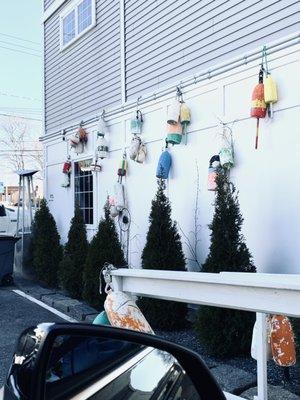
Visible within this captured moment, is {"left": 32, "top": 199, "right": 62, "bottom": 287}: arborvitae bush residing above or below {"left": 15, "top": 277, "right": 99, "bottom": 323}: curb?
above

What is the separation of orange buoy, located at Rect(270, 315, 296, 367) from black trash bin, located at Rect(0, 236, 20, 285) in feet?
22.4

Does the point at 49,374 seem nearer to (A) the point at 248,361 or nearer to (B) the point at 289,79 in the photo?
(A) the point at 248,361

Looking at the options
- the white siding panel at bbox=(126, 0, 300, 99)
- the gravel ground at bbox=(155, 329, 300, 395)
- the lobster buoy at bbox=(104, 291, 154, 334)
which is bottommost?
the gravel ground at bbox=(155, 329, 300, 395)

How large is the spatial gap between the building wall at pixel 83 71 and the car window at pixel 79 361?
24.5 feet

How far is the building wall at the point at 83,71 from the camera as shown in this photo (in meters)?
8.93

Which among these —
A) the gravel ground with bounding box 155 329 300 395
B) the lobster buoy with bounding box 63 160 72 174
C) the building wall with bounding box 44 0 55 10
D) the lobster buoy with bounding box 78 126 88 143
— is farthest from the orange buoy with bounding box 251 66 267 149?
the building wall with bounding box 44 0 55 10

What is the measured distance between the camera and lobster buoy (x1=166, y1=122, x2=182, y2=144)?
22.0ft

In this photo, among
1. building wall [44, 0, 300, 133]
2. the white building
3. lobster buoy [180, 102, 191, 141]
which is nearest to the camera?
the white building

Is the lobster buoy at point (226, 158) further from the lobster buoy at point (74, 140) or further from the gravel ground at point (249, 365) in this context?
the lobster buoy at point (74, 140)

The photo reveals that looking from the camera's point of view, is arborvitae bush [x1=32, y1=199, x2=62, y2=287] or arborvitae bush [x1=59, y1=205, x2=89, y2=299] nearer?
arborvitae bush [x1=59, y1=205, x2=89, y2=299]

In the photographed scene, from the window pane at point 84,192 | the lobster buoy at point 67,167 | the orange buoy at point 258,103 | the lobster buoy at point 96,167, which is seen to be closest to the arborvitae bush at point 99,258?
the lobster buoy at point 96,167

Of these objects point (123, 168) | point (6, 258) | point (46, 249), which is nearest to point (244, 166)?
point (123, 168)

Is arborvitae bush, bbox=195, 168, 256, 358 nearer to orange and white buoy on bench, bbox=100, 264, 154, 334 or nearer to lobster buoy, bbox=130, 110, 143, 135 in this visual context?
orange and white buoy on bench, bbox=100, 264, 154, 334

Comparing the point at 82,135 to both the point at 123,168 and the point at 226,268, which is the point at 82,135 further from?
the point at 226,268
